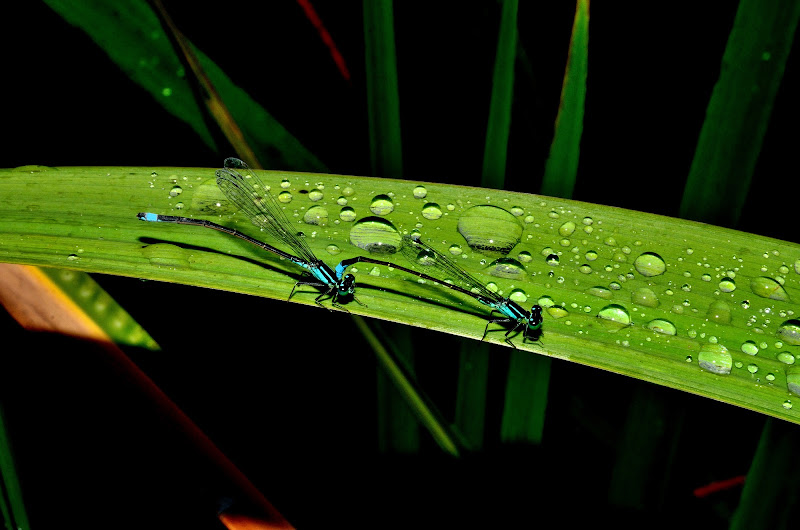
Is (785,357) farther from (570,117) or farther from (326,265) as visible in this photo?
(326,265)

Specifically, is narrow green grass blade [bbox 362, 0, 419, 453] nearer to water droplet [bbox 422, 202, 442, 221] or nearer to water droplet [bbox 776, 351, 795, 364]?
water droplet [bbox 422, 202, 442, 221]

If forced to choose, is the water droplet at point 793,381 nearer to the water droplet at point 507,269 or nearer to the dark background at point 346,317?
the dark background at point 346,317

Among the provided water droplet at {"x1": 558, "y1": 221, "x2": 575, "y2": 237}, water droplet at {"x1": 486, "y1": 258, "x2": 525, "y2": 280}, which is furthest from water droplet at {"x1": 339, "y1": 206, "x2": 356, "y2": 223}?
water droplet at {"x1": 558, "y1": 221, "x2": 575, "y2": 237}

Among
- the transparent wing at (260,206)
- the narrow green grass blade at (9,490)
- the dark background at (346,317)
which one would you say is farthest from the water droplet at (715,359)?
the narrow green grass blade at (9,490)

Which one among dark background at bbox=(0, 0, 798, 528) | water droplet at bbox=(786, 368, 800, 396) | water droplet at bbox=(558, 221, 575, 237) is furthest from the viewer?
dark background at bbox=(0, 0, 798, 528)

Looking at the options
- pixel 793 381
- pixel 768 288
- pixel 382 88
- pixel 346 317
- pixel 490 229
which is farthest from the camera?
pixel 346 317

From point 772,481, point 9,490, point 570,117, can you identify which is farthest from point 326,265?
point 772,481
